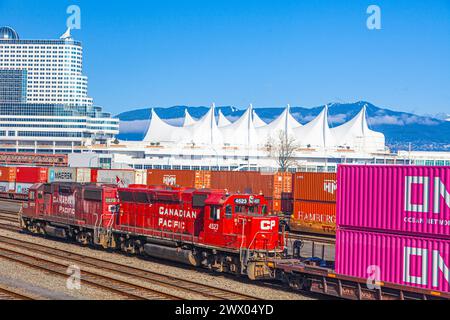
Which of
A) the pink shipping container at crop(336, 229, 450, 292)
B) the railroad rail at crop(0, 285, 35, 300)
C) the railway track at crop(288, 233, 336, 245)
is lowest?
the railway track at crop(288, 233, 336, 245)

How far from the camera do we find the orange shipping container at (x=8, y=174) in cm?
6681

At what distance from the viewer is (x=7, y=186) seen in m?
68.5

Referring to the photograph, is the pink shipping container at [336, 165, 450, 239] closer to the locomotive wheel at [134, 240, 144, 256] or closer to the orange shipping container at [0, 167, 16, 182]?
the locomotive wheel at [134, 240, 144, 256]

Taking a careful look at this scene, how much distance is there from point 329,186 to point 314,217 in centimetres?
244

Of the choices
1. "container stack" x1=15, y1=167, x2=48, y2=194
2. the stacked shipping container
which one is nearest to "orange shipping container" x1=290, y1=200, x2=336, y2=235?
the stacked shipping container

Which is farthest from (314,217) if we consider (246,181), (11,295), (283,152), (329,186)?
(283,152)

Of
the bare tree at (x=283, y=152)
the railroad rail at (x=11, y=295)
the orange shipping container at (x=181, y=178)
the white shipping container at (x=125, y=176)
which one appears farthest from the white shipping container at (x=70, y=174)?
the bare tree at (x=283, y=152)

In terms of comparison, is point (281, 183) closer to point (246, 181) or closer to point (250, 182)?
point (250, 182)

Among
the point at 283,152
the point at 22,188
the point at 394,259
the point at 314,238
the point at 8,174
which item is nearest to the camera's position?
the point at 394,259

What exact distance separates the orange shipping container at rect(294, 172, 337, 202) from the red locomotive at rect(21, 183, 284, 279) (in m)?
14.0

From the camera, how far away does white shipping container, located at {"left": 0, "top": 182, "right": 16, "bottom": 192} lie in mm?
67562

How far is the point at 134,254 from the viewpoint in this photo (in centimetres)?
3041

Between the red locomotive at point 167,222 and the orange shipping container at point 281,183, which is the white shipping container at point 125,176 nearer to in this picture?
the orange shipping container at point 281,183

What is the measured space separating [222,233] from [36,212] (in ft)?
52.7
